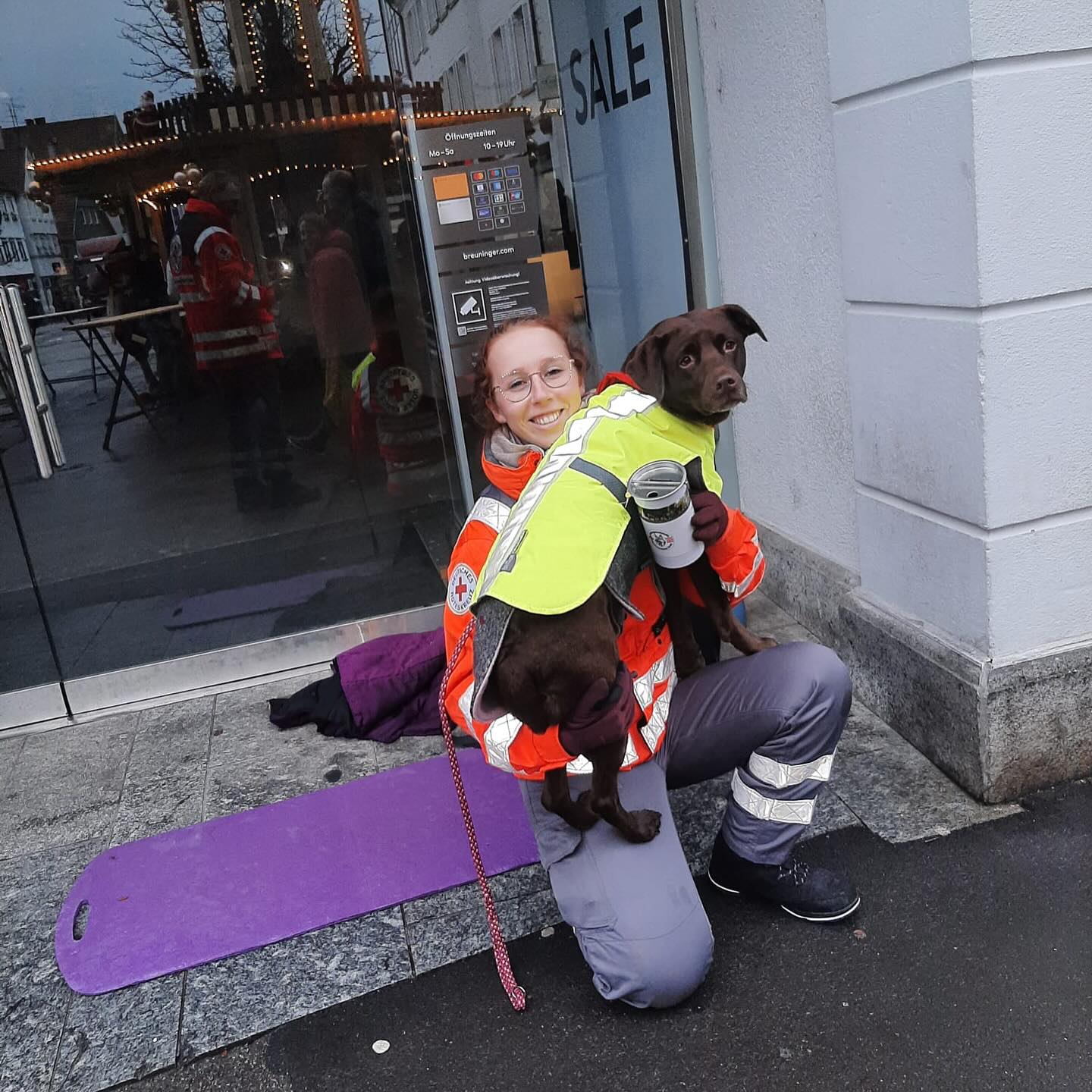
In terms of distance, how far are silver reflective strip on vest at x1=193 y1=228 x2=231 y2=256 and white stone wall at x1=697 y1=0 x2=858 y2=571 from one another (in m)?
1.85

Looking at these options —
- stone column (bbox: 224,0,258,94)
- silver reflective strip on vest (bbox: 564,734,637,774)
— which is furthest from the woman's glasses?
stone column (bbox: 224,0,258,94)

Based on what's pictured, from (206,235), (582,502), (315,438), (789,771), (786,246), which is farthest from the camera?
(315,438)

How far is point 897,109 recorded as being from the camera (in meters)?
2.90

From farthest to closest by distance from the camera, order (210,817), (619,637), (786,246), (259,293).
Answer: (259,293)
(786,246)
(210,817)
(619,637)

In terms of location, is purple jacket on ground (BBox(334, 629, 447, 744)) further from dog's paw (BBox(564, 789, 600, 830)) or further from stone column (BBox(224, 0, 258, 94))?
stone column (BBox(224, 0, 258, 94))

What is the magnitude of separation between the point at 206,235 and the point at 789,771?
293cm

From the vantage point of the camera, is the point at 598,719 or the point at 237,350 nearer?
the point at 598,719

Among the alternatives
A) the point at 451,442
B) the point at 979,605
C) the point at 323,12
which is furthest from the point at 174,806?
the point at 323,12

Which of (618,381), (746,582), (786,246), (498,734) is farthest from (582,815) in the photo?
(786,246)

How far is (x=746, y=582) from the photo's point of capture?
248 centimetres

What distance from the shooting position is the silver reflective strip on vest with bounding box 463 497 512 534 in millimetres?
2584

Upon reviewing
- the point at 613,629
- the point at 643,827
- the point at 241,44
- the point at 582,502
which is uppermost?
the point at 241,44

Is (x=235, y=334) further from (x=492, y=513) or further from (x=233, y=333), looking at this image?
(x=492, y=513)

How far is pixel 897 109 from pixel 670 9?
1.46 metres
